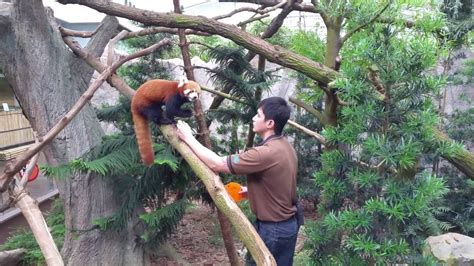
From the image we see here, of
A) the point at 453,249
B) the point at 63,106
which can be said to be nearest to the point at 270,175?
the point at 63,106

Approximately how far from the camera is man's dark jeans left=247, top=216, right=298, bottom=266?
2023 millimetres

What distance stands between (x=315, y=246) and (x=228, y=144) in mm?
2151

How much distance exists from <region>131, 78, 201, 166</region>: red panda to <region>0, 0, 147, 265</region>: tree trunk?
2.82 feet

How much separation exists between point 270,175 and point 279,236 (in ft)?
0.99

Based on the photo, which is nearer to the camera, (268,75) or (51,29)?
(51,29)

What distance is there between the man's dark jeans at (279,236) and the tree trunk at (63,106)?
1.60 metres

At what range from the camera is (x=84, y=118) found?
3.35m

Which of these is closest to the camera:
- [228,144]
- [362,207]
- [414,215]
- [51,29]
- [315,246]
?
[414,215]

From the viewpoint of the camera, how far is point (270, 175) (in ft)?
6.38

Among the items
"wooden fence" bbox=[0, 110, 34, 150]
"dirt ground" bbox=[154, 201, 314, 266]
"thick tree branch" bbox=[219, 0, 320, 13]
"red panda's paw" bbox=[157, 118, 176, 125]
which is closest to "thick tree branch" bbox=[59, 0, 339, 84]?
"red panda's paw" bbox=[157, 118, 176, 125]

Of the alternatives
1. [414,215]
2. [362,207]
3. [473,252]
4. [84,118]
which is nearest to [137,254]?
[84,118]

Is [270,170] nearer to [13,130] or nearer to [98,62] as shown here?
[98,62]

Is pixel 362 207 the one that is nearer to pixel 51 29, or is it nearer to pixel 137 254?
pixel 137 254

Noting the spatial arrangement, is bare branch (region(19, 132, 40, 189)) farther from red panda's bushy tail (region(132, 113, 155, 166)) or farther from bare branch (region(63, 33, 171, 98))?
bare branch (region(63, 33, 171, 98))
